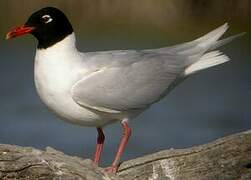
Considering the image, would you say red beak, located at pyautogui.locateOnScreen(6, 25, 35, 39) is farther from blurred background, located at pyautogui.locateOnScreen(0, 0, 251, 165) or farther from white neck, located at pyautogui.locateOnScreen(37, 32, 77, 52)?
blurred background, located at pyautogui.locateOnScreen(0, 0, 251, 165)

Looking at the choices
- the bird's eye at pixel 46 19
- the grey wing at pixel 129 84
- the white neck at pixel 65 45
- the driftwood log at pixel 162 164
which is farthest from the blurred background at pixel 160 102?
the driftwood log at pixel 162 164

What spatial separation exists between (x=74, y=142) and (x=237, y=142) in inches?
239

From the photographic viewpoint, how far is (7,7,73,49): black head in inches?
298

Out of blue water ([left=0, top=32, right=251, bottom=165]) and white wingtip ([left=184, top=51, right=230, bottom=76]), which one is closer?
white wingtip ([left=184, top=51, right=230, bottom=76])

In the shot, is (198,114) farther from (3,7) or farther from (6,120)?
(3,7)

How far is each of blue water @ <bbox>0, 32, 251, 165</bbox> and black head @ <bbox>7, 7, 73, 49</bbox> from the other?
15.6 ft

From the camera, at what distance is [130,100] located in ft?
25.2

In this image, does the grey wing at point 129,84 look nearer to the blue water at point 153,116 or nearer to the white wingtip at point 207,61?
the white wingtip at point 207,61

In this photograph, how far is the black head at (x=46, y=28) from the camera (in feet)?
24.8

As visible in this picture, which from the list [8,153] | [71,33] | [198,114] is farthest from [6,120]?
[8,153]

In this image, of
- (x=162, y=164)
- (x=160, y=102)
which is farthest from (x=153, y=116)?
(x=162, y=164)

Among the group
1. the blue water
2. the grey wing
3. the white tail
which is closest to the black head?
the grey wing

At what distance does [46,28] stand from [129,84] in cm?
81

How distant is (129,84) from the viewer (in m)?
7.79
